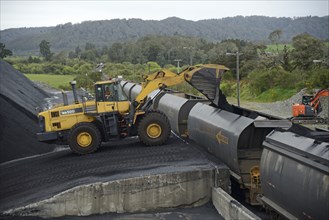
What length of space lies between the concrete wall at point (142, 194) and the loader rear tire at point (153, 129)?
15.5 ft

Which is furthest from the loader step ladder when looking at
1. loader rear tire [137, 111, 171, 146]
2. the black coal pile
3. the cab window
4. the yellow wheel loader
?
the black coal pile

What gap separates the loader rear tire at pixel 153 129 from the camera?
18.3 meters

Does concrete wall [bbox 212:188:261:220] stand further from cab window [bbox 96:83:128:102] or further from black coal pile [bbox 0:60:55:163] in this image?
black coal pile [bbox 0:60:55:163]

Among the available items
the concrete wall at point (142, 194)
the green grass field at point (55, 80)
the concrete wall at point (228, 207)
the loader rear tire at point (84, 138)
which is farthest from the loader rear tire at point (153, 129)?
the green grass field at point (55, 80)

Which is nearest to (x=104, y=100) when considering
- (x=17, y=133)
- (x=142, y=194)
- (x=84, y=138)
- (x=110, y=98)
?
(x=110, y=98)

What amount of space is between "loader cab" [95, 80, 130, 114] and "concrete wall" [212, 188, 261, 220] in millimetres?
6356

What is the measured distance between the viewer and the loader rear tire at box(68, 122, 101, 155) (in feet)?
59.0

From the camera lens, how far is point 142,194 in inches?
542

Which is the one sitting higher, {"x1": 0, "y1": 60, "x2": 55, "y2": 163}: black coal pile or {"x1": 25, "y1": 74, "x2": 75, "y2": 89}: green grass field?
{"x1": 0, "y1": 60, "x2": 55, "y2": 163}: black coal pile

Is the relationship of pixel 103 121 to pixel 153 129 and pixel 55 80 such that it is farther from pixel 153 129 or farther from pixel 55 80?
pixel 55 80

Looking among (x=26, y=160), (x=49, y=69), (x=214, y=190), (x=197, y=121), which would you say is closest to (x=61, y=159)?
(x=26, y=160)

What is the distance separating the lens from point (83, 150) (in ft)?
59.7

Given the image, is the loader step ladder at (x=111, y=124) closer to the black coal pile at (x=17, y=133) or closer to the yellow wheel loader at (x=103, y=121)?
the yellow wheel loader at (x=103, y=121)

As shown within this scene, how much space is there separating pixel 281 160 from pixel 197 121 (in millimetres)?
8224
